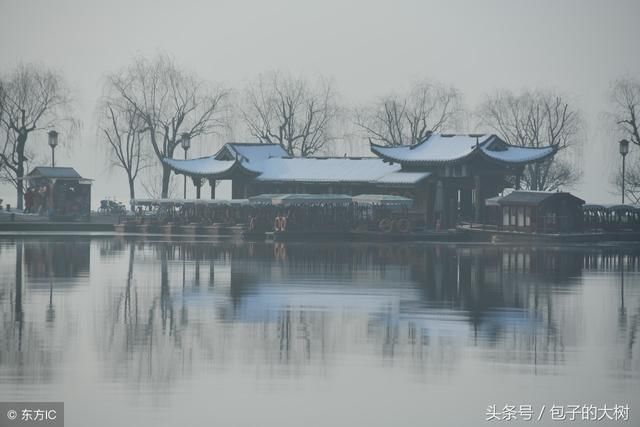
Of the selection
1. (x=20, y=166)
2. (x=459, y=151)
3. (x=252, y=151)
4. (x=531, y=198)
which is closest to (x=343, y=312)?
(x=531, y=198)

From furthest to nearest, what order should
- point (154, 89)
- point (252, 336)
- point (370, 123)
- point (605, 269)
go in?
1. point (370, 123)
2. point (154, 89)
3. point (605, 269)
4. point (252, 336)

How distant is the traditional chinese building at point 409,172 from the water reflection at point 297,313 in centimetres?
2767

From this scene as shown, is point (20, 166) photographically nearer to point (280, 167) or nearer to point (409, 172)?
point (280, 167)

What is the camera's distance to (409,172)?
236 feet

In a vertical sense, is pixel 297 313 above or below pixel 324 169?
below

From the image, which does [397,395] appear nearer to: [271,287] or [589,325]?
[589,325]

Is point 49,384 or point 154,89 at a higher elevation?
point 154,89

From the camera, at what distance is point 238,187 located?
250 feet

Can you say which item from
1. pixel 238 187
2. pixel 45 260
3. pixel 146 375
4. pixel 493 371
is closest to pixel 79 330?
pixel 146 375

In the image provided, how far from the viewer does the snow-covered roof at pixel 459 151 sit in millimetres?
70125

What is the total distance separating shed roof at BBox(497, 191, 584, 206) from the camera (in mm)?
63375

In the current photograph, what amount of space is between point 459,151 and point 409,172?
2842 mm

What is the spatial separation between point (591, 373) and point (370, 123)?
78.6 m

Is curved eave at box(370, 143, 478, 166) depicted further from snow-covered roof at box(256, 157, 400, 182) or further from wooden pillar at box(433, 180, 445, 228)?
wooden pillar at box(433, 180, 445, 228)
